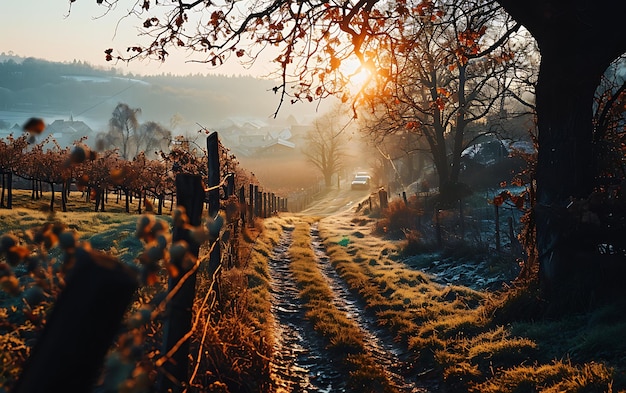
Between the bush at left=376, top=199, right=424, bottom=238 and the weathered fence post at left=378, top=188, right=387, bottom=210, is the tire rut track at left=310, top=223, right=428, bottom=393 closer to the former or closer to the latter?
the bush at left=376, top=199, right=424, bottom=238

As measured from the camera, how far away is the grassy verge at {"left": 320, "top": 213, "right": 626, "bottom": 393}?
17.3 feet

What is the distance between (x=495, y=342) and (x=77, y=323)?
6.39 m

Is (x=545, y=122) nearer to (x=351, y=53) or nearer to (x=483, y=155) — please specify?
(x=351, y=53)

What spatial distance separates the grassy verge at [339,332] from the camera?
6148mm

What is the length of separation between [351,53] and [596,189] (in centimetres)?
454

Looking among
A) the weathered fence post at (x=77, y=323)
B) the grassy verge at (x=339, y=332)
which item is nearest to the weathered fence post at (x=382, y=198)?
the grassy verge at (x=339, y=332)

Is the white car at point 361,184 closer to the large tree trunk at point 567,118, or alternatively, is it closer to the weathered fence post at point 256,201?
the weathered fence post at point 256,201

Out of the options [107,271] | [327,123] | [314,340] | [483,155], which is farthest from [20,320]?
[327,123]

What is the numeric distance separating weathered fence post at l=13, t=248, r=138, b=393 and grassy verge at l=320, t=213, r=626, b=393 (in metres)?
4.56

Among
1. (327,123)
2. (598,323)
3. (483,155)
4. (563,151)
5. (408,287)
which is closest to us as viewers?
(598,323)

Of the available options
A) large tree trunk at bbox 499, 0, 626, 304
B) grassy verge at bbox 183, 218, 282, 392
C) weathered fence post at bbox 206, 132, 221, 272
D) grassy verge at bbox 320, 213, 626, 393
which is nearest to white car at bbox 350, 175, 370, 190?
grassy verge at bbox 320, 213, 626, 393

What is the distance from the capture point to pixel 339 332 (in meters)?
8.03

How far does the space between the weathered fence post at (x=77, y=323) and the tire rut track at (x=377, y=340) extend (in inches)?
211

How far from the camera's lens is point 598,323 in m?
6.31
